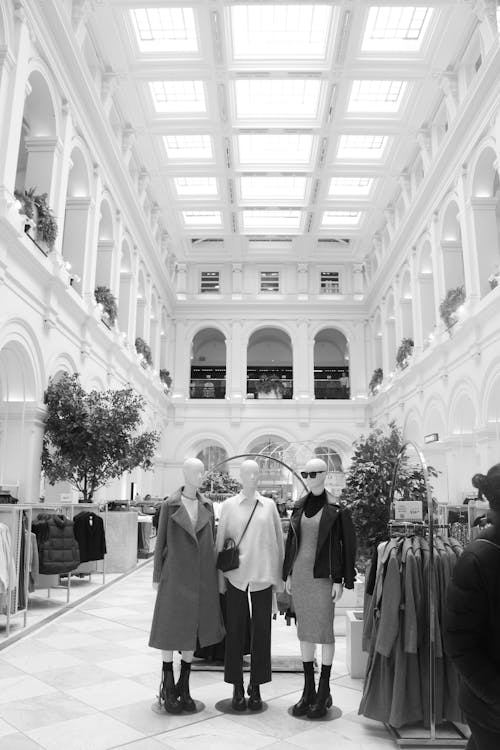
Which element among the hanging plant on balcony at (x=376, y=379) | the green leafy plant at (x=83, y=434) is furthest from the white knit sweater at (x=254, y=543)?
the hanging plant on balcony at (x=376, y=379)

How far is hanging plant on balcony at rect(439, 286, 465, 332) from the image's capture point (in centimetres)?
1531

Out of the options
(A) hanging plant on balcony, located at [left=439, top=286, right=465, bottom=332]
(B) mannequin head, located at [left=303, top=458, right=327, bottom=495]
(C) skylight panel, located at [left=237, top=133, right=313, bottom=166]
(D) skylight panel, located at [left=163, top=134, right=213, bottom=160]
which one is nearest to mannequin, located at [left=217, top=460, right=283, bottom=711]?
(B) mannequin head, located at [left=303, top=458, right=327, bottom=495]

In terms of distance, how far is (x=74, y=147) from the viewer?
1403 centimetres

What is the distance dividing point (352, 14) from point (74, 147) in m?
6.76

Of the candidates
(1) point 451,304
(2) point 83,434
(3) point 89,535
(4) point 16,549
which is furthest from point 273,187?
(4) point 16,549

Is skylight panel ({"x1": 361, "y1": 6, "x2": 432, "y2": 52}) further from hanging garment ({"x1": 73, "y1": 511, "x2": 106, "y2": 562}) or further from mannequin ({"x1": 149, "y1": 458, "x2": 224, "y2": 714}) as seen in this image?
mannequin ({"x1": 149, "y1": 458, "x2": 224, "y2": 714})

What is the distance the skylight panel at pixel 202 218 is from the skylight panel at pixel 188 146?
166 inches

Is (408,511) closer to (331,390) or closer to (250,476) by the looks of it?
(250,476)

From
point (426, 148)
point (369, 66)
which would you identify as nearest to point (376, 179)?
point (426, 148)

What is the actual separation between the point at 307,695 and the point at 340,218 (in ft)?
71.3

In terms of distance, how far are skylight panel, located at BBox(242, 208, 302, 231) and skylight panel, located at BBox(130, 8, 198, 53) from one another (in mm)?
8455

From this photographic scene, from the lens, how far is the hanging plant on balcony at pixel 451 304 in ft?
50.2

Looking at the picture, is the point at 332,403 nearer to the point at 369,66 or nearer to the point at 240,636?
the point at 369,66

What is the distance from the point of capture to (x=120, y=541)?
12859 millimetres
